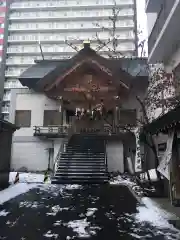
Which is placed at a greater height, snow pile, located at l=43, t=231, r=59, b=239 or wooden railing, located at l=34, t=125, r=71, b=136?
wooden railing, located at l=34, t=125, r=71, b=136

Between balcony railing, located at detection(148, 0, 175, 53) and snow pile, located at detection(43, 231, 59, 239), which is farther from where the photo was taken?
balcony railing, located at detection(148, 0, 175, 53)

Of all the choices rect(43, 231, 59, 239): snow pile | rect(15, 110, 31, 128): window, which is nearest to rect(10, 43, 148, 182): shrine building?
rect(15, 110, 31, 128): window

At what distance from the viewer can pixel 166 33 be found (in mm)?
9852

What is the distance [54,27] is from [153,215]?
5496 cm

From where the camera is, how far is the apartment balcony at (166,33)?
877cm

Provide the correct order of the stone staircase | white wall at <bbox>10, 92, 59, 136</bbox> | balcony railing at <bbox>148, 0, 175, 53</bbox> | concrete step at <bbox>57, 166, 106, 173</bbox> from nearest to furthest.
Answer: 1. balcony railing at <bbox>148, 0, 175, 53</bbox>
2. the stone staircase
3. concrete step at <bbox>57, 166, 106, 173</bbox>
4. white wall at <bbox>10, 92, 59, 136</bbox>

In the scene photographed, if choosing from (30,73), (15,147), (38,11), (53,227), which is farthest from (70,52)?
(53,227)

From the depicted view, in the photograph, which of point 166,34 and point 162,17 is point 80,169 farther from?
point 162,17

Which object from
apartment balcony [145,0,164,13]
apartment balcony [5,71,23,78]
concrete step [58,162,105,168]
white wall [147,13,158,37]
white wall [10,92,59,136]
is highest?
apartment balcony [5,71,23,78]

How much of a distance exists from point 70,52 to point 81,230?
166 feet

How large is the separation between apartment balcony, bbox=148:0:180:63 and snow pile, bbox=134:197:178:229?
660 cm

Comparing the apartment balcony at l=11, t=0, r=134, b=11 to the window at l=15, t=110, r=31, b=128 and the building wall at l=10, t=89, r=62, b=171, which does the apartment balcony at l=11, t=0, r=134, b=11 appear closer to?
the building wall at l=10, t=89, r=62, b=171

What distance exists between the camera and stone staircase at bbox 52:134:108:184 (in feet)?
43.1

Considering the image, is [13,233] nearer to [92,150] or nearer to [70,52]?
[92,150]
